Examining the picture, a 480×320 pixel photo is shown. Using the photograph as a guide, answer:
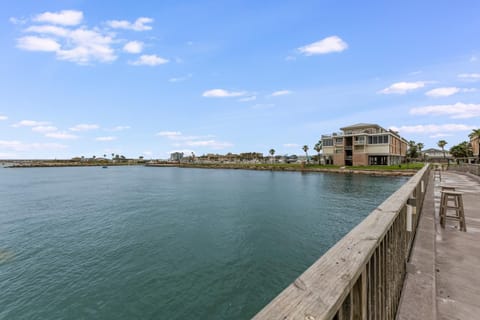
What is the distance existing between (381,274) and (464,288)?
205 centimetres

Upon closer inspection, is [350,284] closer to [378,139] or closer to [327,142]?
[378,139]

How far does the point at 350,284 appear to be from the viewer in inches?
40.8

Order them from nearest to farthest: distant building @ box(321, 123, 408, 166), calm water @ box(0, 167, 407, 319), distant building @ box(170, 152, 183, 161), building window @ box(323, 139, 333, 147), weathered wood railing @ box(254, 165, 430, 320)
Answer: weathered wood railing @ box(254, 165, 430, 320) → calm water @ box(0, 167, 407, 319) → distant building @ box(321, 123, 408, 166) → building window @ box(323, 139, 333, 147) → distant building @ box(170, 152, 183, 161)

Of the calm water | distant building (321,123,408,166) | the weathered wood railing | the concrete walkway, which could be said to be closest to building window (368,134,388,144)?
distant building (321,123,408,166)

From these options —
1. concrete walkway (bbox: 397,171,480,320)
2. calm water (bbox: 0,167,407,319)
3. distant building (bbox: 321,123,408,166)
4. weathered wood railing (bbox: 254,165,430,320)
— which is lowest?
calm water (bbox: 0,167,407,319)

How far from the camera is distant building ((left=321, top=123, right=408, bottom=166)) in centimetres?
5016

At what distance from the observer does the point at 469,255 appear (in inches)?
146

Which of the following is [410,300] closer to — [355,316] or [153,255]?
[355,316]

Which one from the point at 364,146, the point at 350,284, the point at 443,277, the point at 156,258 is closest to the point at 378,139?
the point at 364,146

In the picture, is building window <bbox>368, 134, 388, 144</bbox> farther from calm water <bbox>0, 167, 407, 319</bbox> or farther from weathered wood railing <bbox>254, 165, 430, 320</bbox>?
weathered wood railing <bbox>254, 165, 430, 320</bbox>

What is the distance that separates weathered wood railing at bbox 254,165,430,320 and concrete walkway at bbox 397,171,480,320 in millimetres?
349

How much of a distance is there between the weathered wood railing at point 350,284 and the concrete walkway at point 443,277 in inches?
13.7

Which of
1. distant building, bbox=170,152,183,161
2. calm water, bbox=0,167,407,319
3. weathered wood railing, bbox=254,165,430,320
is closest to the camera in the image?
weathered wood railing, bbox=254,165,430,320

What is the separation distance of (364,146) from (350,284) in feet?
192
